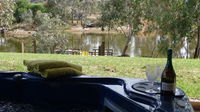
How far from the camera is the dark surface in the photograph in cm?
221

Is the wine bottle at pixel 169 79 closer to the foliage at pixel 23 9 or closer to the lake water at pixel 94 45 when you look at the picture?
the lake water at pixel 94 45

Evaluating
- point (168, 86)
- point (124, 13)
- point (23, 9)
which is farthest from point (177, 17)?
point (23, 9)

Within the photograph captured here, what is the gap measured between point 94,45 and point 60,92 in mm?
13371

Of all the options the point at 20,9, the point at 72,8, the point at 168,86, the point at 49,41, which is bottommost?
the point at 168,86

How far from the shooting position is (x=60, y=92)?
246 centimetres

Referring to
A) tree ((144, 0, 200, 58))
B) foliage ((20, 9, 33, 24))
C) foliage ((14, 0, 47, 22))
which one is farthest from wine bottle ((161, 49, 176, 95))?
foliage ((14, 0, 47, 22))

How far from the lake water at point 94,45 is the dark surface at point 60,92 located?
7707 millimetres

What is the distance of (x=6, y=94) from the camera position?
2637 millimetres

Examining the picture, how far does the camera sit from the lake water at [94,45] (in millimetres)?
11832

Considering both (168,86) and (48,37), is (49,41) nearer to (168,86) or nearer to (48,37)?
(48,37)

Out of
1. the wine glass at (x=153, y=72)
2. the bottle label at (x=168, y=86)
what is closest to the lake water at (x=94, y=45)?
the wine glass at (x=153, y=72)

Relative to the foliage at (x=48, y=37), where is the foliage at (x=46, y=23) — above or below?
above

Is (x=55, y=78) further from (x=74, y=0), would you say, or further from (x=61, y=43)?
(x=74, y=0)

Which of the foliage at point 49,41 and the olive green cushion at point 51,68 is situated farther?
the foliage at point 49,41
